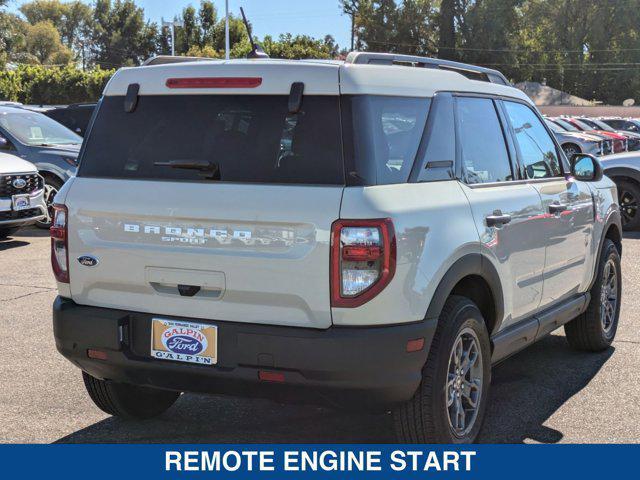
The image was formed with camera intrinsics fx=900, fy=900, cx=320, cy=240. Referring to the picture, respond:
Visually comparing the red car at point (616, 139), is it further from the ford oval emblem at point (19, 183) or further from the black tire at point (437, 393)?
the black tire at point (437, 393)

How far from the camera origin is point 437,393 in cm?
397

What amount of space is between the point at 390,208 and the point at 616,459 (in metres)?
1.81

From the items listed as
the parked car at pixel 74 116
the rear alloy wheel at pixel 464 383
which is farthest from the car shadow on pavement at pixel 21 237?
the rear alloy wheel at pixel 464 383

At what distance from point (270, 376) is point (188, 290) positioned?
0.54 metres

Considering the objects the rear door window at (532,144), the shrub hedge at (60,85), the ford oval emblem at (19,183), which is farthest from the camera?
the shrub hedge at (60,85)

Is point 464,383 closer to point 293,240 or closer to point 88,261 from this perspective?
point 293,240

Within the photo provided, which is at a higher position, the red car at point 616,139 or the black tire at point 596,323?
the red car at point 616,139

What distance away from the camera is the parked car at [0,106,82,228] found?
1290cm

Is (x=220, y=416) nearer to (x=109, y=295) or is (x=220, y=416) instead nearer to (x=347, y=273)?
(x=109, y=295)

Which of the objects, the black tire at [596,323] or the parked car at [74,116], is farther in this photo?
the parked car at [74,116]

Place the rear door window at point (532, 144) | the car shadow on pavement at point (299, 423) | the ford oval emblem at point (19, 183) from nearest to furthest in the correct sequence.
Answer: the car shadow on pavement at point (299, 423), the rear door window at point (532, 144), the ford oval emblem at point (19, 183)

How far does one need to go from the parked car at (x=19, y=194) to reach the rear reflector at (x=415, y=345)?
8.63 metres

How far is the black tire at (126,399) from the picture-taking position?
4742mm

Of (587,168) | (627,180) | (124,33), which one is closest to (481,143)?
(587,168)
